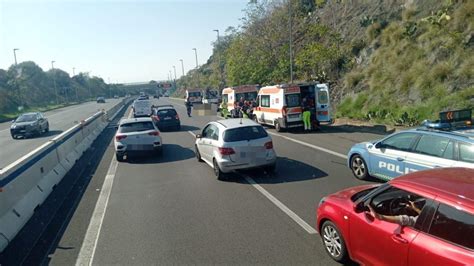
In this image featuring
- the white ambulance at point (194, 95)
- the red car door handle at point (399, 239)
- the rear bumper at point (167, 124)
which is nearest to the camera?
the red car door handle at point (399, 239)

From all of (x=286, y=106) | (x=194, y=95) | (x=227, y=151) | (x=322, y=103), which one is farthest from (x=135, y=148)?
(x=194, y=95)

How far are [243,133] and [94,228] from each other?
4.53 meters

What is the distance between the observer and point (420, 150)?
7.75 m

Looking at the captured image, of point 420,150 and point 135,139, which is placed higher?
point 420,150

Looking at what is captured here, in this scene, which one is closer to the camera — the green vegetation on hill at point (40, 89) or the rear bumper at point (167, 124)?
the rear bumper at point (167, 124)

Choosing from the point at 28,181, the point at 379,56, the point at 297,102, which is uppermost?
the point at 379,56

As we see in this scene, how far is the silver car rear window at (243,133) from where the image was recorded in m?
10.0

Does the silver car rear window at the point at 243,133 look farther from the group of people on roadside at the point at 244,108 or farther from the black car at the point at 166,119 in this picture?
the black car at the point at 166,119

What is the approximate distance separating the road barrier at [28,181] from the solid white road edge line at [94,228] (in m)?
1.22

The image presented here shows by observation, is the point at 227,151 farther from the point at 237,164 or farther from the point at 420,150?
the point at 420,150

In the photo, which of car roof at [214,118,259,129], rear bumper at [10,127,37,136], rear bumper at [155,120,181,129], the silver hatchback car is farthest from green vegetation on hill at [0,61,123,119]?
the silver hatchback car

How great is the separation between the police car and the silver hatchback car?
7.13ft

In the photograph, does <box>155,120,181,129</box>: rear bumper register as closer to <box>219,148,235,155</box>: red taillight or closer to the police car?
<box>219,148,235,155</box>: red taillight

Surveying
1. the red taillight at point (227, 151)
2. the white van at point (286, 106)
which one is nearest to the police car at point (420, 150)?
the red taillight at point (227, 151)
